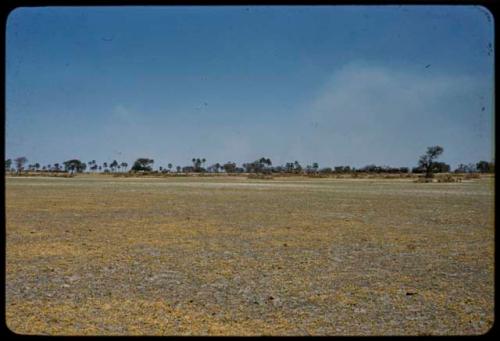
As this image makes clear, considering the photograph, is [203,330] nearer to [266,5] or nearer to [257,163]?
[266,5]

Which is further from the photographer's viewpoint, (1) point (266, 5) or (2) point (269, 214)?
(2) point (269, 214)

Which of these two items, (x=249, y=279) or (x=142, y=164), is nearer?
(x=249, y=279)

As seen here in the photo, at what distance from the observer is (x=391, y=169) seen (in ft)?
352

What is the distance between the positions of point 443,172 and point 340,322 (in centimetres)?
11021

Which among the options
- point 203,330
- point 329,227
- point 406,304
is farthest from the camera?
point 329,227

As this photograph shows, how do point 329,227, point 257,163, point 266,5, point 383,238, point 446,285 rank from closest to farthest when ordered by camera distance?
point 266,5 → point 446,285 → point 383,238 → point 329,227 → point 257,163

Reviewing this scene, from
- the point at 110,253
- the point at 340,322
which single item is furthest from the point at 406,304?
the point at 110,253

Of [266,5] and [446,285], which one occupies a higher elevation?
[266,5]

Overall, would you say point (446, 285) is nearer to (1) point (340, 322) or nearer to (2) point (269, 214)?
(1) point (340, 322)

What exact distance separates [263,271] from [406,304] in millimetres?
2544

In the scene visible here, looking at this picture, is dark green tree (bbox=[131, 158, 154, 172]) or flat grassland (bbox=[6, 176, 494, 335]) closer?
flat grassland (bbox=[6, 176, 494, 335])

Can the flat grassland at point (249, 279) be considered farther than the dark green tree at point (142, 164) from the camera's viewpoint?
No

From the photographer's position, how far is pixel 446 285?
677 cm

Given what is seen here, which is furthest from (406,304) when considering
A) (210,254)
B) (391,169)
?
(391,169)
